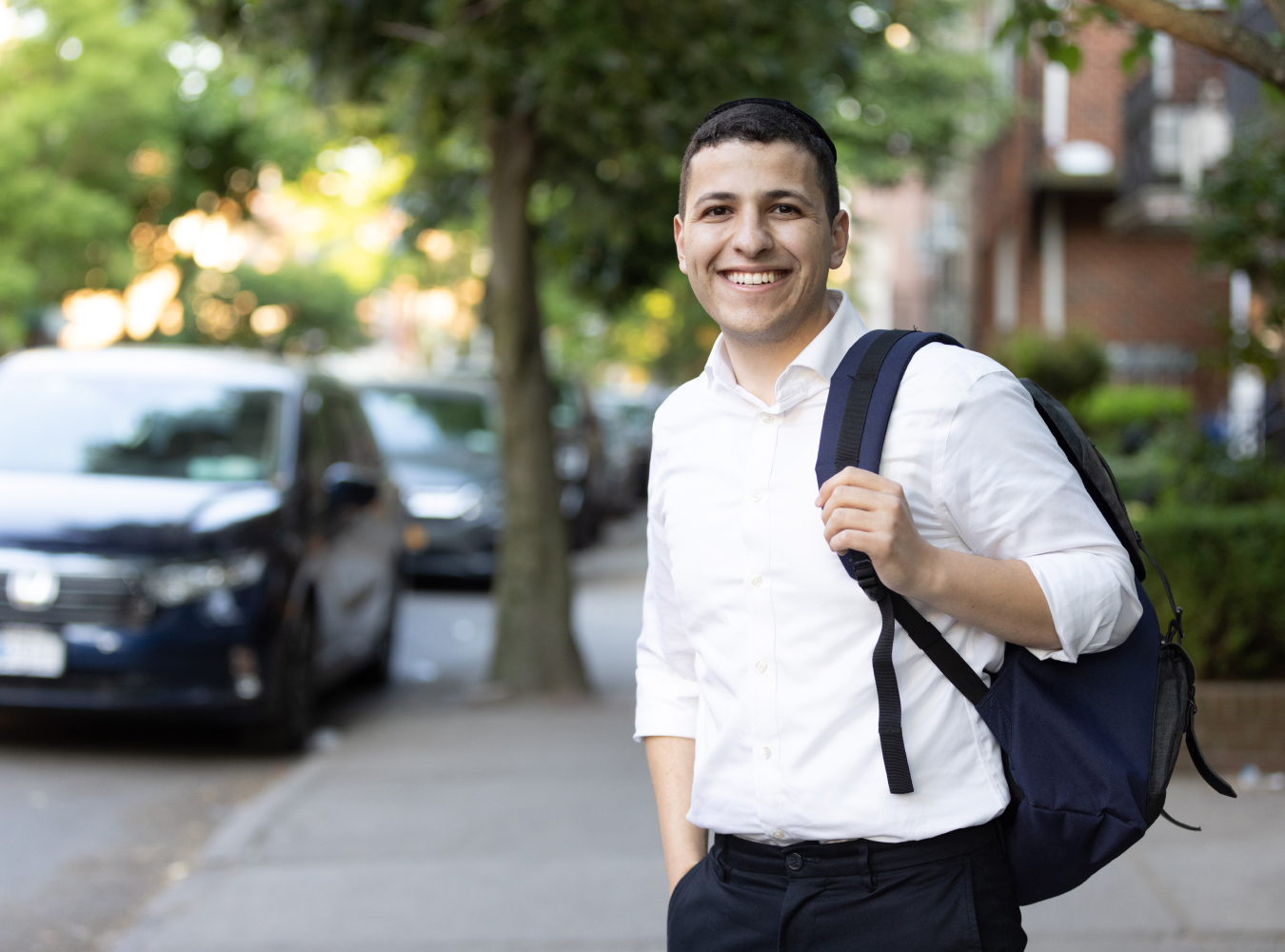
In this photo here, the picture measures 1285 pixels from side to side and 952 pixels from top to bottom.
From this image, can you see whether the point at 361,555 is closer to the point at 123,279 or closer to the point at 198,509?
the point at 198,509

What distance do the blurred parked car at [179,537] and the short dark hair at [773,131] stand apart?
519 centimetres

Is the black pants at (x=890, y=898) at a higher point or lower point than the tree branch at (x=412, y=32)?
lower

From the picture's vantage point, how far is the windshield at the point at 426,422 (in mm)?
15047

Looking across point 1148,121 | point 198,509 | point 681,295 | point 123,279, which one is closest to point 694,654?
point 198,509

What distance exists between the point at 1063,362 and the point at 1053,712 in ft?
50.7

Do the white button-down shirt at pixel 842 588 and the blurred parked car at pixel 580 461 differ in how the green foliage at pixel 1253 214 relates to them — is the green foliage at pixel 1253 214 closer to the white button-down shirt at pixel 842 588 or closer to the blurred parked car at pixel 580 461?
the white button-down shirt at pixel 842 588

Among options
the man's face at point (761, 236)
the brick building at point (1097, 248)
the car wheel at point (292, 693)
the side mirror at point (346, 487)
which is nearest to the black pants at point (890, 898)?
the man's face at point (761, 236)

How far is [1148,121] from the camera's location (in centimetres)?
1862

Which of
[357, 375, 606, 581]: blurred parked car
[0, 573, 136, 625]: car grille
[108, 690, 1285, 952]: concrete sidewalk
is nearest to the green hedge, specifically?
[108, 690, 1285, 952]: concrete sidewalk

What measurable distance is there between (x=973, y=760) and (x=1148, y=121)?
17988 millimetres

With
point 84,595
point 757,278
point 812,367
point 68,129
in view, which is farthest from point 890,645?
point 68,129

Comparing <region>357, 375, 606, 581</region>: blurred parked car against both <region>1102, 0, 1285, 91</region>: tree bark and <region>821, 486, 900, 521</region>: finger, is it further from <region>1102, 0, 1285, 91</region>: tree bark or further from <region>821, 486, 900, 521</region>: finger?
<region>821, 486, 900, 521</region>: finger

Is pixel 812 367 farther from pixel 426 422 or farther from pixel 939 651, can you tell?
pixel 426 422

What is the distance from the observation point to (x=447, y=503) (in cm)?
1439
